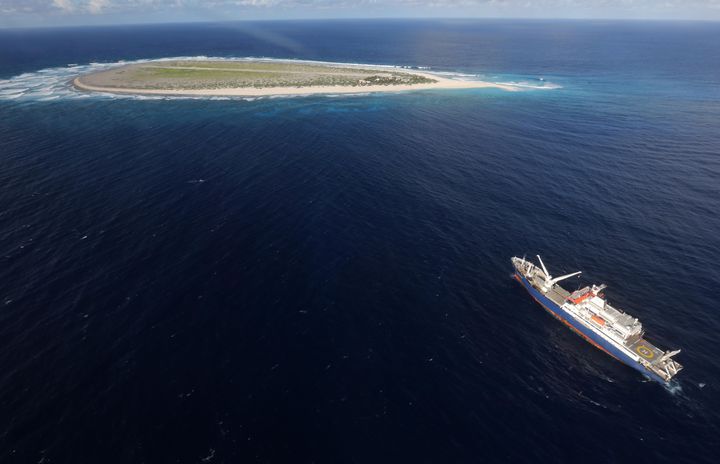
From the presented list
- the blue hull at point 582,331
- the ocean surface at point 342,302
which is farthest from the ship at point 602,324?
the ocean surface at point 342,302

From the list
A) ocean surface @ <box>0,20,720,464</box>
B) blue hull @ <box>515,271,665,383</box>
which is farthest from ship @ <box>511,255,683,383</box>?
ocean surface @ <box>0,20,720,464</box>

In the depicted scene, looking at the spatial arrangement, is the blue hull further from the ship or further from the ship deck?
the ship deck

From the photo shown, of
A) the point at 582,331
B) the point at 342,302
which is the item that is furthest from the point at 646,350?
the point at 342,302

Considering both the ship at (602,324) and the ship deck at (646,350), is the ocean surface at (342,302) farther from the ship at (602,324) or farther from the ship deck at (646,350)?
the ship deck at (646,350)

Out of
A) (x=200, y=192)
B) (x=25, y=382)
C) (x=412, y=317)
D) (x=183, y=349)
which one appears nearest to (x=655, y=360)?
(x=412, y=317)

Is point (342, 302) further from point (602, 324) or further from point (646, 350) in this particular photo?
point (646, 350)

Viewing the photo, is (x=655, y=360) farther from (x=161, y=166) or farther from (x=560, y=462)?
(x=161, y=166)
